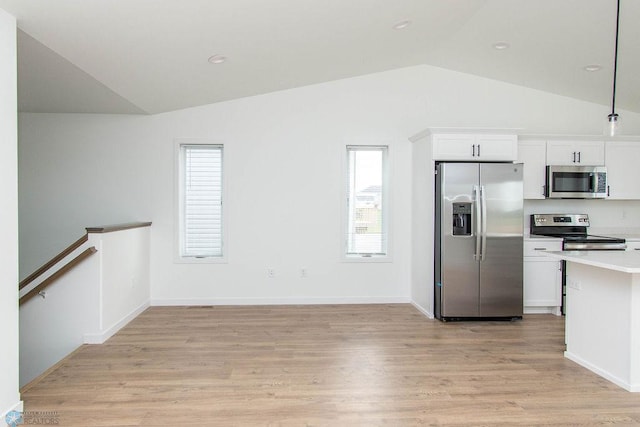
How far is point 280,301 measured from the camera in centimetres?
532

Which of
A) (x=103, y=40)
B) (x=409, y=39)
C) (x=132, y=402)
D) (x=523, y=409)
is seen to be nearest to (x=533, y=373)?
(x=523, y=409)

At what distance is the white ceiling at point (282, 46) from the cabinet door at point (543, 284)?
222cm

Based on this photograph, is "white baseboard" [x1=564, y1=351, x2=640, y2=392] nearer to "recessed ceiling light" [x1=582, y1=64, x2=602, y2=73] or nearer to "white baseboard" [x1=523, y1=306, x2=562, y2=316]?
"white baseboard" [x1=523, y1=306, x2=562, y2=316]

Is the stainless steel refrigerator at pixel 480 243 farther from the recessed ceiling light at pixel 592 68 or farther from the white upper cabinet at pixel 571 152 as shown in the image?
the recessed ceiling light at pixel 592 68

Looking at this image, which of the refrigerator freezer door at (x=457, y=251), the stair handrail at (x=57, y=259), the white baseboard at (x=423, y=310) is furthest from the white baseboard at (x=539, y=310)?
the stair handrail at (x=57, y=259)

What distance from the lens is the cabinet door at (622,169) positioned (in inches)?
203

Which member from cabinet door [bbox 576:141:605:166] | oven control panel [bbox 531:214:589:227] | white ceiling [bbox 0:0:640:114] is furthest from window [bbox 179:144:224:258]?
cabinet door [bbox 576:141:605:166]

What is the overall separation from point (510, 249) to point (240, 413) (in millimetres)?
3404

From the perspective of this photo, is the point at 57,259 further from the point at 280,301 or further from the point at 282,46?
the point at 282,46

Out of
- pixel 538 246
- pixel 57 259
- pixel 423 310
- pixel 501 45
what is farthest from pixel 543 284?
pixel 57 259

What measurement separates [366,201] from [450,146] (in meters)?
1.33

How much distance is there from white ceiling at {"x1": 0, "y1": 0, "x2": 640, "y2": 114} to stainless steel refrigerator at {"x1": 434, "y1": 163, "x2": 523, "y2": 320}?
136cm

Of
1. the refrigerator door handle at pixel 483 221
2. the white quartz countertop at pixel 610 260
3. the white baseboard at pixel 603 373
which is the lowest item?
the white baseboard at pixel 603 373

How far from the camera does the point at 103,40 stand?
303 cm
